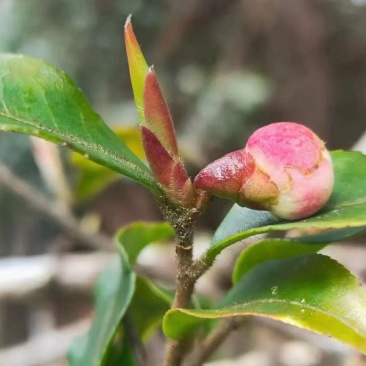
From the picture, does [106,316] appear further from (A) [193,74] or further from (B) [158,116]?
(A) [193,74]

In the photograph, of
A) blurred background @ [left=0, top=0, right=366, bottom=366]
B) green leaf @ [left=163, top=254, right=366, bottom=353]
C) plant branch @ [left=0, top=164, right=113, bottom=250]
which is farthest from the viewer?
blurred background @ [left=0, top=0, right=366, bottom=366]

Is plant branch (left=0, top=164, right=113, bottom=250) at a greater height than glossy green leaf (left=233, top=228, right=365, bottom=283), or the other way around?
glossy green leaf (left=233, top=228, right=365, bottom=283)

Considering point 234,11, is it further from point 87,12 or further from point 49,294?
point 49,294

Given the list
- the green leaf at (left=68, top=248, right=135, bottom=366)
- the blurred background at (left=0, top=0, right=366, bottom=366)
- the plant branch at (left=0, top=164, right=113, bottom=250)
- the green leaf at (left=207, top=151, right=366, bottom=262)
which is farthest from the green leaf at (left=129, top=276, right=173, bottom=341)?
the blurred background at (left=0, top=0, right=366, bottom=366)

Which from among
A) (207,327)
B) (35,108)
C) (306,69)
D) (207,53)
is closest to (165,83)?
(207,53)

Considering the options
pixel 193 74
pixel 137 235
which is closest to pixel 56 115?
pixel 137 235

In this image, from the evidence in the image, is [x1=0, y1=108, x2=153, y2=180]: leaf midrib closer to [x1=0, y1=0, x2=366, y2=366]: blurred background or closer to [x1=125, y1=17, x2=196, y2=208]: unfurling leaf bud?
[x1=125, y1=17, x2=196, y2=208]: unfurling leaf bud
